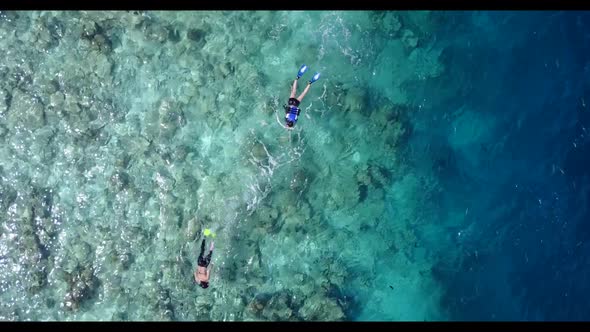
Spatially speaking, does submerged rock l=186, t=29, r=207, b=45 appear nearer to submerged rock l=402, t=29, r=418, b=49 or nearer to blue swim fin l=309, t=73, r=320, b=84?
blue swim fin l=309, t=73, r=320, b=84

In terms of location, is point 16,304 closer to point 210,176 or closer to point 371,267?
point 210,176

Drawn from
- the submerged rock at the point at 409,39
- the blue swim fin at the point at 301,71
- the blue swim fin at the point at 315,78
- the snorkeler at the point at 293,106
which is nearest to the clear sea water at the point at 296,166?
the submerged rock at the point at 409,39

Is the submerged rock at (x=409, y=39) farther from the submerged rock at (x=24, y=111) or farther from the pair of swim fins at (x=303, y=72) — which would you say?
the submerged rock at (x=24, y=111)

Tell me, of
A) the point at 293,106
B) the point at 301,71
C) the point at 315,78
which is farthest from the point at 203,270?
the point at 315,78

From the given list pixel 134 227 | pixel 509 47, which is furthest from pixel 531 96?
pixel 134 227

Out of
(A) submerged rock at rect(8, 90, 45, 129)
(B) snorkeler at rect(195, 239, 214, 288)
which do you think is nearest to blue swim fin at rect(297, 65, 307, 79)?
(B) snorkeler at rect(195, 239, 214, 288)

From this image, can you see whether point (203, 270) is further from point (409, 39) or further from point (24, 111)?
point (409, 39)
